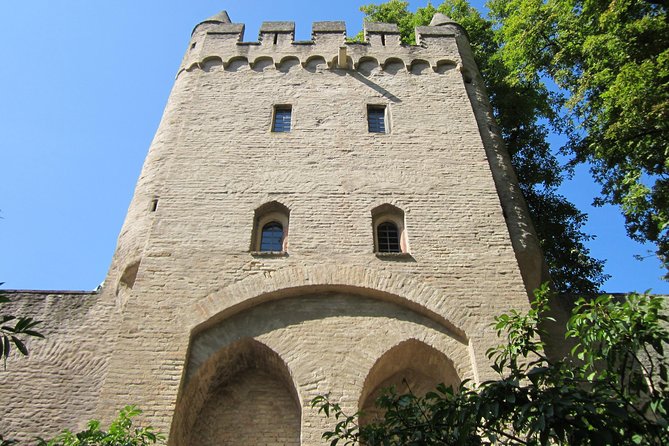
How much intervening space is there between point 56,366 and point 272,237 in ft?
12.3

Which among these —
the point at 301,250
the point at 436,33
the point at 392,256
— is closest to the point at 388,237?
the point at 392,256

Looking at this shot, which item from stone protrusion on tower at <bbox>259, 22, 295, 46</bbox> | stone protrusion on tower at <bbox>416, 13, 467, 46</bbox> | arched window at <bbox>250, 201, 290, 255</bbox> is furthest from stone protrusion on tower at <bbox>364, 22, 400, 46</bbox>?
arched window at <bbox>250, 201, 290, 255</bbox>

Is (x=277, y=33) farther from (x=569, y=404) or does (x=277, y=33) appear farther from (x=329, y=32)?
(x=569, y=404)

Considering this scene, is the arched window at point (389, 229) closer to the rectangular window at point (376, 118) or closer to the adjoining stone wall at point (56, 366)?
the rectangular window at point (376, 118)

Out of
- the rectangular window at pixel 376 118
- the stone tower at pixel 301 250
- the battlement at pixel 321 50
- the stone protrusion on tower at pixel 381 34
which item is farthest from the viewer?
the stone protrusion on tower at pixel 381 34

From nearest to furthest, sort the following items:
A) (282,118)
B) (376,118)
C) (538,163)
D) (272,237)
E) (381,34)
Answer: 1. (272,237)
2. (282,118)
3. (376,118)
4. (381,34)
5. (538,163)

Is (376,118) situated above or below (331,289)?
above

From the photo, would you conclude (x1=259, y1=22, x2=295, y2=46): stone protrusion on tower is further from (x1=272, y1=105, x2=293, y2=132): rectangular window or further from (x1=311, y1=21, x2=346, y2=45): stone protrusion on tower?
(x1=272, y1=105, x2=293, y2=132): rectangular window

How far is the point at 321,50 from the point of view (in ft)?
42.5

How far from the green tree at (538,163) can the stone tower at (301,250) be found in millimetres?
3851

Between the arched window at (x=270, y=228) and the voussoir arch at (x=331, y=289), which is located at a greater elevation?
the arched window at (x=270, y=228)

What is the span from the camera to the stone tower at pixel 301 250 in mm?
7738

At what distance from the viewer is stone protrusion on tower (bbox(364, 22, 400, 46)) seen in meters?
13.4

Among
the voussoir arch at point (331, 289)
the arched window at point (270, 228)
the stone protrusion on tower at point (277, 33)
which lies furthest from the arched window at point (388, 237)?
the stone protrusion on tower at point (277, 33)
